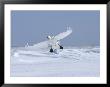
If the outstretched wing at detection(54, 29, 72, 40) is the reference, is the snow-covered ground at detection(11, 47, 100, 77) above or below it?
below

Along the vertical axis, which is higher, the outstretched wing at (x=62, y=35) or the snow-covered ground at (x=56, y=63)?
the outstretched wing at (x=62, y=35)

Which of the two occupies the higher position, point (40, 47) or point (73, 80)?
point (40, 47)

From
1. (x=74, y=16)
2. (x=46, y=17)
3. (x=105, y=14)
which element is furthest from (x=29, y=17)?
(x=105, y=14)

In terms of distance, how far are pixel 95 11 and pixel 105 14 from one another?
40 millimetres

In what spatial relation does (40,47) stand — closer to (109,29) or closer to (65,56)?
(65,56)

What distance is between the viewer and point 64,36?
1566 mm

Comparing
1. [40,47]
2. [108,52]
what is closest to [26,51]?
[40,47]

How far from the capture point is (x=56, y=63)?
157 cm

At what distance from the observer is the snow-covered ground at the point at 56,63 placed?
1.56 meters

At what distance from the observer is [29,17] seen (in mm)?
1579

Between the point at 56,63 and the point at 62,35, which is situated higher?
the point at 62,35

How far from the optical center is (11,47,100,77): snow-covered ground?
1563 millimetres

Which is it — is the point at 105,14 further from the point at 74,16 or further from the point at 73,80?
the point at 73,80

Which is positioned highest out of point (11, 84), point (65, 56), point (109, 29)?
point (109, 29)
